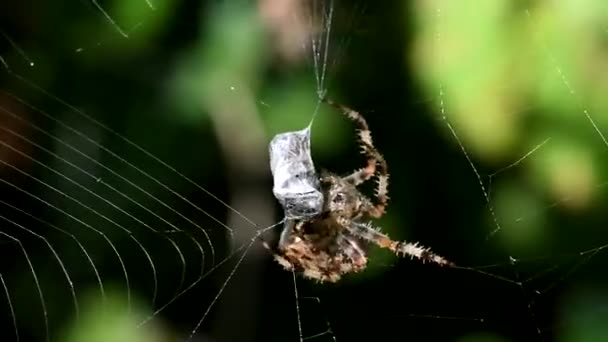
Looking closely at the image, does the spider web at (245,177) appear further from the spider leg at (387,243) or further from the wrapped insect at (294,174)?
the wrapped insect at (294,174)

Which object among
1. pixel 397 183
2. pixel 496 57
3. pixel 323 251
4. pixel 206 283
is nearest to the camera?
pixel 496 57

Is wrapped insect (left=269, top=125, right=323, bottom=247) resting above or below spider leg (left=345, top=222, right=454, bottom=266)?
above

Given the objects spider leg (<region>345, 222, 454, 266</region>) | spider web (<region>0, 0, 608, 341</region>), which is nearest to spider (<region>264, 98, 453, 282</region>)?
spider leg (<region>345, 222, 454, 266</region>)

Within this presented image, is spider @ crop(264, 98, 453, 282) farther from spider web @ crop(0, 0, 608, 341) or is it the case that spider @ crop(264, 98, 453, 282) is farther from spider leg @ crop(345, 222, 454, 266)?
spider web @ crop(0, 0, 608, 341)

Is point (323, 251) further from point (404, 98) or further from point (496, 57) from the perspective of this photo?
point (496, 57)

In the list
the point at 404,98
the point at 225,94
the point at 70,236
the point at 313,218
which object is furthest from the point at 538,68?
the point at 70,236

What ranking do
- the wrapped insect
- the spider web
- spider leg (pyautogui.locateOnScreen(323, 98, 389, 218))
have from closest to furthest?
the wrapped insect, spider leg (pyautogui.locateOnScreen(323, 98, 389, 218)), the spider web
